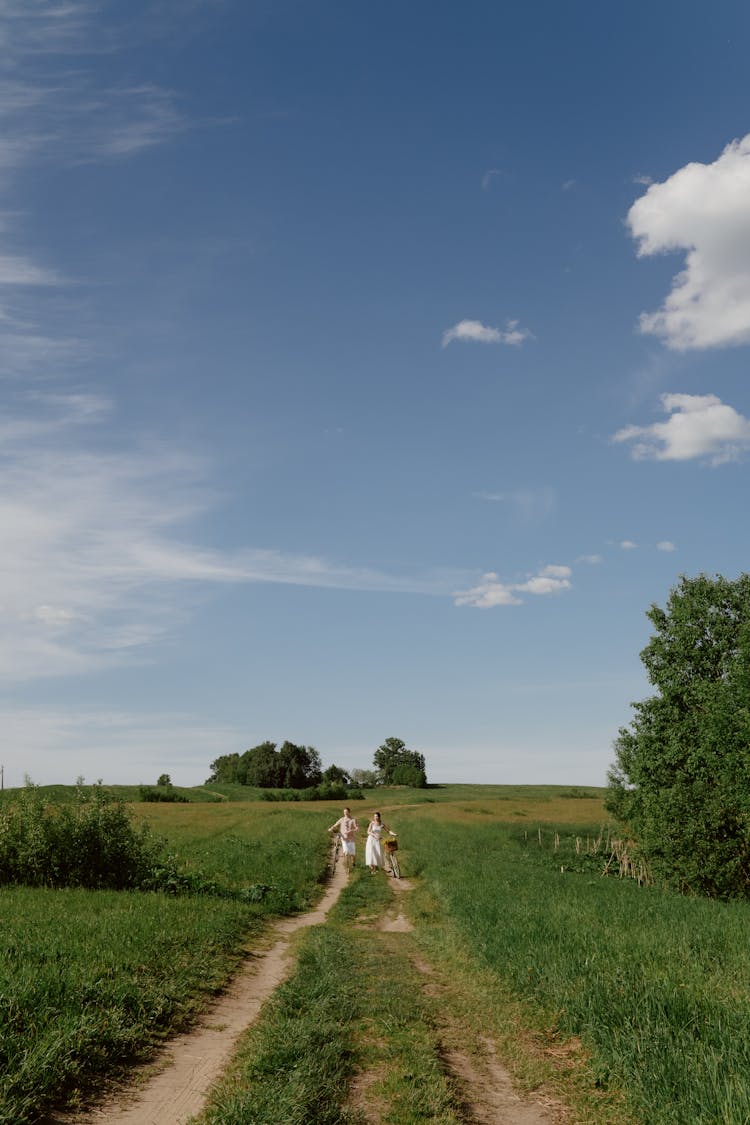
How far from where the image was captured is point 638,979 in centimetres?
1057

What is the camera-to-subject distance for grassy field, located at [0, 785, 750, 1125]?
7441mm

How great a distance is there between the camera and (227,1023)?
10445 mm

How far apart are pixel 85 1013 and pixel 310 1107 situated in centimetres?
358

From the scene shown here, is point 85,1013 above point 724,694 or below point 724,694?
below

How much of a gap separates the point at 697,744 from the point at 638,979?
28784 millimetres

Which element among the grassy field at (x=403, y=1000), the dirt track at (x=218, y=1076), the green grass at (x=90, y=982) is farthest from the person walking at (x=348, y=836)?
the dirt track at (x=218, y=1076)

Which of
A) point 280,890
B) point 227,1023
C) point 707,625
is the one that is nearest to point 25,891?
point 280,890

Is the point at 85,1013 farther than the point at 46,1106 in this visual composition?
Yes

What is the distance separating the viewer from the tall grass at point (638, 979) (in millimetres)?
7117

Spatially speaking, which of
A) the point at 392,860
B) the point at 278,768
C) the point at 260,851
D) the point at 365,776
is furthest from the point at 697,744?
the point at 365,776

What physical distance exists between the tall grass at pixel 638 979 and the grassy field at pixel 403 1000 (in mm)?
33

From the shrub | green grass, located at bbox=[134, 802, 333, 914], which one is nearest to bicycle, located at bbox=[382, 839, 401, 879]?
green grass, located at bbox=[134, 802, 333, 914]

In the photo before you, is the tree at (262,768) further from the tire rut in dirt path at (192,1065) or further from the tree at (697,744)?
the tire rut in dirt path at (192,1065)

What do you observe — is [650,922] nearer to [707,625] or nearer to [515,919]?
[515,919]
